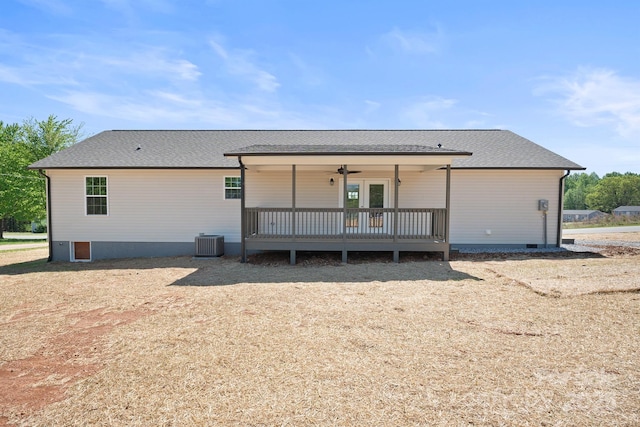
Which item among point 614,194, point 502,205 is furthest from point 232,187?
point 614,194

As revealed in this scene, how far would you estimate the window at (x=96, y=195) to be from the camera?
38.4ft

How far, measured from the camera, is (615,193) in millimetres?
86250

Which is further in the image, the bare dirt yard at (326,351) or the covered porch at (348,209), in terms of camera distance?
the covered porch at (348,209)

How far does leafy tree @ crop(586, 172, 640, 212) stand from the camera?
8312 cm

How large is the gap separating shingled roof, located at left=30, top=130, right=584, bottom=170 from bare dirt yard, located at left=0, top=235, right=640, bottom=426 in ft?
15.4

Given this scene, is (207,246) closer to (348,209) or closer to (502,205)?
(348,209)

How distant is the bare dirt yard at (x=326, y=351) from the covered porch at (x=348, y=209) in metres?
2.19

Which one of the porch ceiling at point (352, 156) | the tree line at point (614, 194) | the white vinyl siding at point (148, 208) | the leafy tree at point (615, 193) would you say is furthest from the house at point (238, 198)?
the leafy tree at point (615, 193)

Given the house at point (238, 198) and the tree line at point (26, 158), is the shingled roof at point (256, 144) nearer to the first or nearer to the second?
the house at point (238, 198)

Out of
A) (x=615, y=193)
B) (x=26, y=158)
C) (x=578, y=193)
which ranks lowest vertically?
(x=26, y=158)

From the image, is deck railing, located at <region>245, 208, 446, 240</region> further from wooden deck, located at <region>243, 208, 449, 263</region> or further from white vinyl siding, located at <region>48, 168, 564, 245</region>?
white vinyl siding, located at <region>48, 168, 564, 245</region>

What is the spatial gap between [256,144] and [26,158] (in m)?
21.7

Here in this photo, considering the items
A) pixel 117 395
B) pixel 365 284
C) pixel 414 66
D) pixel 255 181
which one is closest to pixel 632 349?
pixel 365 284

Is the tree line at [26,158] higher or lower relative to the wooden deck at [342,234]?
higher
